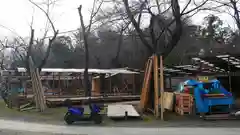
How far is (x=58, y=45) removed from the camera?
71812mm

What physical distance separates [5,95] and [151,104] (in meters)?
13.5

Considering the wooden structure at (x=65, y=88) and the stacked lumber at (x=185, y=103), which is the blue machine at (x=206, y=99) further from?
the wooden structure at (x=65, y=88)

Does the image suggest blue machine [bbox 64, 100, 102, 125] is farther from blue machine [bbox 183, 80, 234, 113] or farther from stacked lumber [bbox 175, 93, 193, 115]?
blue machine [bbox 183, 80, 234, 113]

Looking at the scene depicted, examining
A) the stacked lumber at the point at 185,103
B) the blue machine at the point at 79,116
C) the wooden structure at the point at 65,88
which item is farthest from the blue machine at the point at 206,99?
the wooden structure at the point at 65,88

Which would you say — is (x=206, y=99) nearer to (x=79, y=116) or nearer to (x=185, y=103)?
(x=185, y=103)

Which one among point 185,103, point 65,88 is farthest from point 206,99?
point 65,88

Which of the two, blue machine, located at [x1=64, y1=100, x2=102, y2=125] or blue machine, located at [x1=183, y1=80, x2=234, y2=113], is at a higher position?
blue machine, located at [x1=183, y1=80, x2=234, y2=113]

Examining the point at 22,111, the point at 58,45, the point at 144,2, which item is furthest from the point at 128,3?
the point at 58,45

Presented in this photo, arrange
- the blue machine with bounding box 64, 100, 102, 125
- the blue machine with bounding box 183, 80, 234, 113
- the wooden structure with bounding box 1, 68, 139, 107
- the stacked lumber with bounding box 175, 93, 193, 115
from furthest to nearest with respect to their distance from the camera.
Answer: the wooden structure with bounding box 1, 68, 139, 107
the stacked lumber with bounding box 175, 93, 193, 115
the blue machine with bounding box 183, 80, 234, 113
the blue machine with bounding box 64, 100, 102, 125

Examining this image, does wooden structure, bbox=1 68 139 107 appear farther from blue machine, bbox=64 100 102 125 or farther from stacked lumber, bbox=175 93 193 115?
stacked lumber, bbox=175 93 193 115

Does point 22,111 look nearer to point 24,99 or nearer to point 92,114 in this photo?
point 24,99

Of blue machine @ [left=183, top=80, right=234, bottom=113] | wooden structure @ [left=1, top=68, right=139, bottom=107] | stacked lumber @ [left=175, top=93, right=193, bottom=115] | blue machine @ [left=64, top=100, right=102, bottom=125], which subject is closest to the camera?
blue machine @ [left=64, top=100, right=102, bottom=125]

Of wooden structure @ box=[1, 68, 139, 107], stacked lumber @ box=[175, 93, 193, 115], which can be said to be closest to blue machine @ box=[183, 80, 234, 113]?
stacked lumber @ box=[175, 93, 193, 115]

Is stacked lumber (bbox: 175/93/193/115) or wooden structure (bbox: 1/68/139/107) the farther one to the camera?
wooden structure (bbox: 1/68/139/107)
